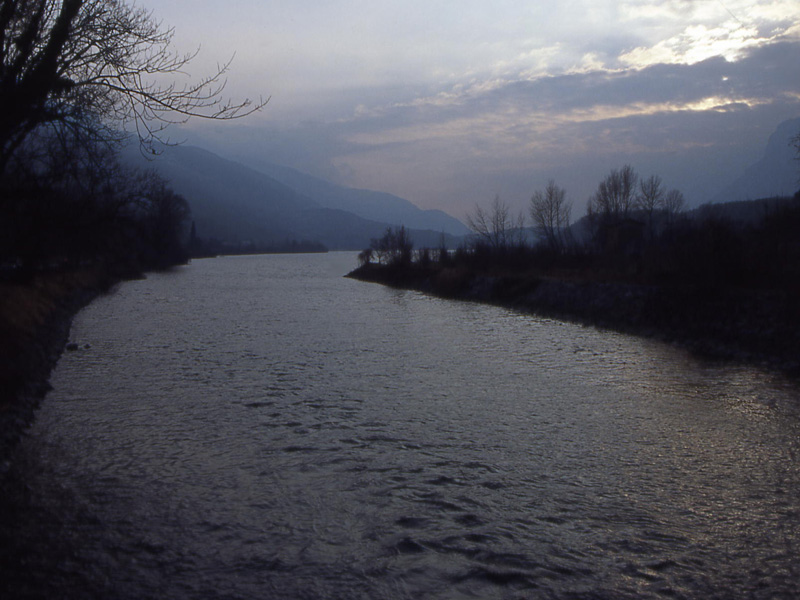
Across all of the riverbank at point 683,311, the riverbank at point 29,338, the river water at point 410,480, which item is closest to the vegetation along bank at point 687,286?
the riverbank at point 683,311

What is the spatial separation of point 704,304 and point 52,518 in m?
21.3

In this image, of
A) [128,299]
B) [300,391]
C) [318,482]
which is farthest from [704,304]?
[128,299]

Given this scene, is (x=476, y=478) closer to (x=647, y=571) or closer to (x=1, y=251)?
(x=647, y=571)

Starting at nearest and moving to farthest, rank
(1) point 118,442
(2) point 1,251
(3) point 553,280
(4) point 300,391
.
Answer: (1) point 118,442 → (4) point 300,391 → (2) point 1,251 → (3) point 553,280

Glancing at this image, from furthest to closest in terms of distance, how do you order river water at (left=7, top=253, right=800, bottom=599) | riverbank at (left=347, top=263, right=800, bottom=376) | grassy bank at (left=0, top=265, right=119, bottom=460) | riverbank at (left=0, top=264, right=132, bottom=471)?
1. riverbank at (left=347, top=263, right=800, bottom=376)
2. grassy bank at (left=0, top=265, right=119, bottom=460)
3. riverbank at (left=0, top=264, right=132, bottom=471)
4. river water at (left=7, top=253, right=800, bottom=599)

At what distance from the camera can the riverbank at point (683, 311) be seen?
58.7 feet

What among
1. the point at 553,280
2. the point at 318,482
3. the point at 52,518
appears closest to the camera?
the point at 52,518

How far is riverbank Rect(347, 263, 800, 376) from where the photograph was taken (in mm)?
17891

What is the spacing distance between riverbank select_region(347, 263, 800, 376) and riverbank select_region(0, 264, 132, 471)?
17.5 metres

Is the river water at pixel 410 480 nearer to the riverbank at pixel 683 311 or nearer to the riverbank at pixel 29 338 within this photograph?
the riverbank at pixel 29 338

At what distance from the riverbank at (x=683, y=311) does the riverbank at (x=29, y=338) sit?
17485 mm

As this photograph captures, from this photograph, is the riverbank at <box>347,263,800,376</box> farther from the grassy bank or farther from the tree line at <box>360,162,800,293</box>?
the grassy bank

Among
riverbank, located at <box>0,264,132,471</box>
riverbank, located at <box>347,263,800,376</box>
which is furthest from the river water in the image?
riverbank, located at <box>347,263,800,376</box>

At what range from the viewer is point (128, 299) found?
3838 cm
